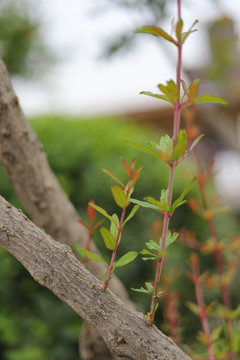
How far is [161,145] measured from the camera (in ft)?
1.79

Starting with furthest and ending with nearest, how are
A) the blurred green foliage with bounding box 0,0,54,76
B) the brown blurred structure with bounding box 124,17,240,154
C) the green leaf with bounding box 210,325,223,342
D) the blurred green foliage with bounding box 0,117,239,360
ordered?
the blurred green foliage with bounding box 0,0,54,76 < the brown blurred structure with bounding box 124,17,240,154 < the blurred green foliage with bounding box 0,117,239,360 < the green leaf with bounding box 210,325,223,342

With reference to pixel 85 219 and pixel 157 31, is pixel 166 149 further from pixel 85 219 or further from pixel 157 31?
Answer: pixel 85 219

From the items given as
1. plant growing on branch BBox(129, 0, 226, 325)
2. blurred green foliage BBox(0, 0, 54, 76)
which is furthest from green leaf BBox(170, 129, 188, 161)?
blurred green foliage BBox(0, 0, 54, 76)

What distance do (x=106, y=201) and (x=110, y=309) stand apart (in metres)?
1.49

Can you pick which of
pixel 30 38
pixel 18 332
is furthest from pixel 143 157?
pixel 30 38

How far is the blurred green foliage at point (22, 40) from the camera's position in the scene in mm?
3031

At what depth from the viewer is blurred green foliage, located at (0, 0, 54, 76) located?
119 inches

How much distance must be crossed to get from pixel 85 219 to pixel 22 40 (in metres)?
1.87

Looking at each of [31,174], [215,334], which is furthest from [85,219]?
[215,334]

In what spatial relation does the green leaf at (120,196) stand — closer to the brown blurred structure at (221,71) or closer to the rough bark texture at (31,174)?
the rough bark texture at (31,174)

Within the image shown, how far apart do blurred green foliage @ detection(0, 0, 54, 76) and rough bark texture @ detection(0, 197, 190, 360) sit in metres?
2.78

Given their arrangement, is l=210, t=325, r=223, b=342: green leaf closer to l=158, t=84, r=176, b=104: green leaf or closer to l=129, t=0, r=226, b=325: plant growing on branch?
l=129, t=0, r=226, b=325: plant growing on branch

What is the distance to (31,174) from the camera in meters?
0.96

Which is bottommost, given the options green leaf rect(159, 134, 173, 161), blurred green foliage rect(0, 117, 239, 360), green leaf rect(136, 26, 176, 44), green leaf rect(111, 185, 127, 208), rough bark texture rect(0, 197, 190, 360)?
blurred green foliage rect(0, 117, 239, 360)
